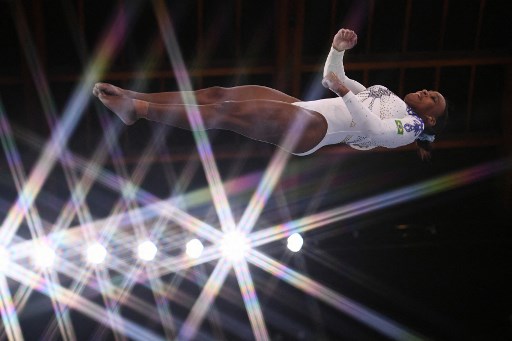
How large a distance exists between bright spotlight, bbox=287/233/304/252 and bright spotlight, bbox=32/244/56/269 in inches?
71.5

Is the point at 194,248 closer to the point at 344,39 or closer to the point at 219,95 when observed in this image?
the point at 219,95

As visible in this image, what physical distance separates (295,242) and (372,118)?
2198 mm

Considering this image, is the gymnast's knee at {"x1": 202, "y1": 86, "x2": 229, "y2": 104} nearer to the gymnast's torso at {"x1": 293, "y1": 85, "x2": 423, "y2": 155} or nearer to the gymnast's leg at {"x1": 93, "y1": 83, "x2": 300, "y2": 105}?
the gymnast's leg at {"x1": 93, "y1": 83, "x2": 300, "y2": 105}

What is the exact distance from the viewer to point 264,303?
4.72 meters

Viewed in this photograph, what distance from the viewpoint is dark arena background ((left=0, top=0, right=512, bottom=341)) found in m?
4.31

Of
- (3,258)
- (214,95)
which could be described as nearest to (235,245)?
(3,258)

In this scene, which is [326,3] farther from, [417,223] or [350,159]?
[417,223]

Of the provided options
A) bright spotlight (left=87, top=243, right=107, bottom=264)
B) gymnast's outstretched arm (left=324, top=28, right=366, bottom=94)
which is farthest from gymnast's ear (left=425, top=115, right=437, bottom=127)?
bright spotlight (left=87, top=243, right=107, bottom=264)

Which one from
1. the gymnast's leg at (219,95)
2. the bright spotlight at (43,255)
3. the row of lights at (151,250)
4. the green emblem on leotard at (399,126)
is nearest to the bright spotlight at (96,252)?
the row of lights at (151,250)

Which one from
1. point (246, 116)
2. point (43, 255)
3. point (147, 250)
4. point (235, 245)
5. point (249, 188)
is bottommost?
point (246, 116)

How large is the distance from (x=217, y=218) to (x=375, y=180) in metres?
1.39

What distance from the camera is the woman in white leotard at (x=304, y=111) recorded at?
88.4 inches

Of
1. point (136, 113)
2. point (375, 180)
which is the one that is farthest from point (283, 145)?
point (375, 180)

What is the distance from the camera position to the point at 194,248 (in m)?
4.45
